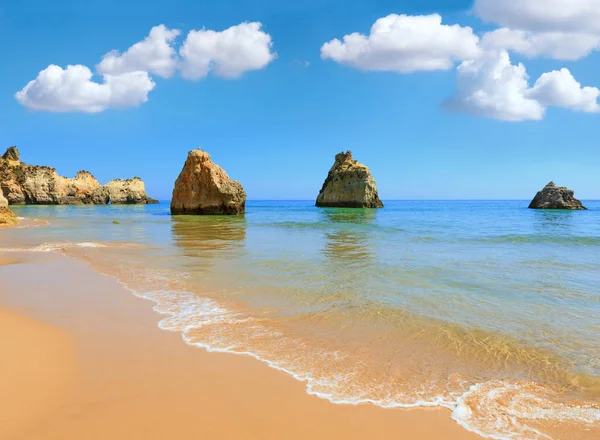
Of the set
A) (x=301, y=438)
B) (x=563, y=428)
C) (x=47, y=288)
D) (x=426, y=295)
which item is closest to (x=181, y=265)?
(x=47, y=288)

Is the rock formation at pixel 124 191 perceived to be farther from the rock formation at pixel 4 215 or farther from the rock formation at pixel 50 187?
the rock formation at pixel 4 215

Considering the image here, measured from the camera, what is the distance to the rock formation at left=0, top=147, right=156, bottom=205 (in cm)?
7662

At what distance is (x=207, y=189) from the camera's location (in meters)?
39.9

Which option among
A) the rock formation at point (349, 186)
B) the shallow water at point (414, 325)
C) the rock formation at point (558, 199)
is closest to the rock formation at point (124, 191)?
the rock formation at point (349, 186)

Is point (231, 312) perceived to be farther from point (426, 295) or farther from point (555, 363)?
point (555, 363)

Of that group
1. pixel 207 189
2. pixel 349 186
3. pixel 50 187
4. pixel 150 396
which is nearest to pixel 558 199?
pixel 349 186

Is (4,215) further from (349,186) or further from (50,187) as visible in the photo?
(50,187)

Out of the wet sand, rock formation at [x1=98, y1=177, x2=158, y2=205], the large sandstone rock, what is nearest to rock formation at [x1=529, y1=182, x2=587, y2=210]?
the large sandstone rock

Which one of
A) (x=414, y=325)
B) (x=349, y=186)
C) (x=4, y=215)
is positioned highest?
(x=349, y=186)

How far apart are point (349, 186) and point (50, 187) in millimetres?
59801

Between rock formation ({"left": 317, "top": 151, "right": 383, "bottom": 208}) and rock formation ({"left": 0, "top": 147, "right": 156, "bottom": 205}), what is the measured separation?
48.5 meters

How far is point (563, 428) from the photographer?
9.84 ft

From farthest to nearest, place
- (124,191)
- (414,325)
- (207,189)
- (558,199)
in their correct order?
(124,191), (558,199), (207,189), (414,325)

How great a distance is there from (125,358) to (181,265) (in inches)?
252
